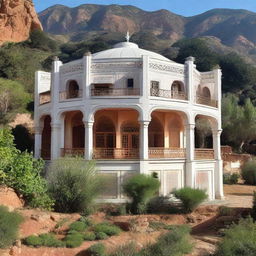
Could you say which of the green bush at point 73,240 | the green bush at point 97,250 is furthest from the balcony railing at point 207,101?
the green bush at point 97,250

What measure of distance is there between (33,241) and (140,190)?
227 inches

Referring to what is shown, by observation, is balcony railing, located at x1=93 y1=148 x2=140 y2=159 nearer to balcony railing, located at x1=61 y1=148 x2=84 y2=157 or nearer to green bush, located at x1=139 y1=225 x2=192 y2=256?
balcony railing, located at x1=61 y1=148 x2=84 y2=157

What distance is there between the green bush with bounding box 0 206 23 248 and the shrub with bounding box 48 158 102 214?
3.38m

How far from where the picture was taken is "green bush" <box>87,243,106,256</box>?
1338 cm

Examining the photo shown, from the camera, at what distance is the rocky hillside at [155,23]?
163750 mm

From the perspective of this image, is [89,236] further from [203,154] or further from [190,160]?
[203,154]

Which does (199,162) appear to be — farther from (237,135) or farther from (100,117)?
(237,135)

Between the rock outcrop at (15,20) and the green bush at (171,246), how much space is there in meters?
64.7

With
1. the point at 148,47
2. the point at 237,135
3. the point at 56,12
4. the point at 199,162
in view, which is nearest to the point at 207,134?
the point at 237,135

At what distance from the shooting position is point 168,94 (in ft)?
69.2

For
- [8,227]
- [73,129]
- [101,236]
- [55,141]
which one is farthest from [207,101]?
[8,227]

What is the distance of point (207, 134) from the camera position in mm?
38531

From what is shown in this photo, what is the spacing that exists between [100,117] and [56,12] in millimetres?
180546

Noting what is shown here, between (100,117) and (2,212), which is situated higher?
(100,117)
